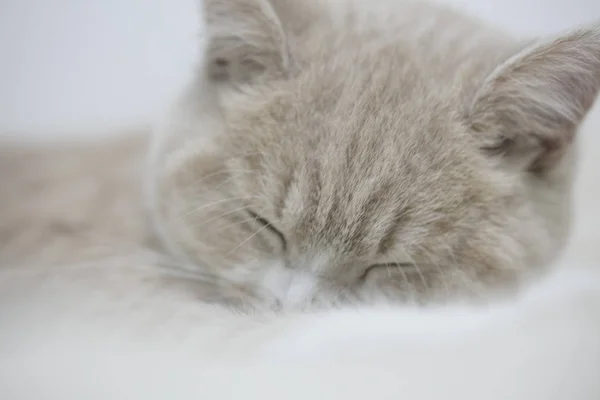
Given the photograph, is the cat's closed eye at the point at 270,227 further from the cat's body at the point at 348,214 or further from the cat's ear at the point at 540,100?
the cat's ear at the point at 540,100

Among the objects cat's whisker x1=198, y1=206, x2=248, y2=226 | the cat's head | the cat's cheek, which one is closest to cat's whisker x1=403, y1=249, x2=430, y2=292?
the cat's head

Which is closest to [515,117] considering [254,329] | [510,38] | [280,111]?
[510,38]

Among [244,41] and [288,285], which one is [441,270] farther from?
[244,41]

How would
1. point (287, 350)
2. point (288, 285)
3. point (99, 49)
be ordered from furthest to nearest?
point (99, 49) → point (288, 285) → point (287, 350)

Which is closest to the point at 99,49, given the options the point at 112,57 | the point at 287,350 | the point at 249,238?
the point at 112,57

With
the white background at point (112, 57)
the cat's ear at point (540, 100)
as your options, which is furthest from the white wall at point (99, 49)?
the cat's ear at point (540, 100)

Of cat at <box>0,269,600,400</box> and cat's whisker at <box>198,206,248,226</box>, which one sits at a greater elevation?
cat's whisker at <box>198,206,248,226</box>

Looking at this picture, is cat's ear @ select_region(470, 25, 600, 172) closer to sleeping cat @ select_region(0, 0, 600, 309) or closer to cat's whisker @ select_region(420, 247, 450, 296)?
sleeping cat @ select_region(0, 0, 600, 309)

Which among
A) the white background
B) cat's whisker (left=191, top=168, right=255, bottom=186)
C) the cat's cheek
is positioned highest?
the white background
